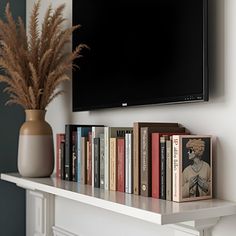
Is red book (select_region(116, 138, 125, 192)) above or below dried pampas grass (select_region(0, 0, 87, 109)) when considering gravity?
below

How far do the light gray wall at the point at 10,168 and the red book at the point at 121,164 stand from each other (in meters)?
1.00

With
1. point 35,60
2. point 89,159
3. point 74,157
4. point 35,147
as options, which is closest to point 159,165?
point 89,159

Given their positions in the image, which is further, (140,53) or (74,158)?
(74,158)

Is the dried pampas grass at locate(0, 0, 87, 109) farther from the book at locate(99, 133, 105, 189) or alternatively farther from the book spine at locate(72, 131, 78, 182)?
the book at locate(99, 133, 105, 189)

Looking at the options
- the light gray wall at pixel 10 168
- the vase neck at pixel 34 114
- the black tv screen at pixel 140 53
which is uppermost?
the black tv screen at pixel 140 53

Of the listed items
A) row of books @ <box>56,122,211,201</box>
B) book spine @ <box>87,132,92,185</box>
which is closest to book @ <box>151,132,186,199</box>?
row of books @ <box>56,122,211,201</box>

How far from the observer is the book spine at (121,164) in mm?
1281

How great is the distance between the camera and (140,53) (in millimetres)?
1359

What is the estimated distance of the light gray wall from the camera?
2129 millimetres

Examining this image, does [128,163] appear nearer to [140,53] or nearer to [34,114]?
[140,53]

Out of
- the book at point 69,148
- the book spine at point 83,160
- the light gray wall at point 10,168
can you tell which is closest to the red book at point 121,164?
the book spine at point 83,160

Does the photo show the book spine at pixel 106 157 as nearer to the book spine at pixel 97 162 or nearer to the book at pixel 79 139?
the book spine at pixel 97 162

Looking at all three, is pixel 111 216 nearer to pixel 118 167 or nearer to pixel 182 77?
pixel 118 167

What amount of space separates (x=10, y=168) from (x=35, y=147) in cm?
51
